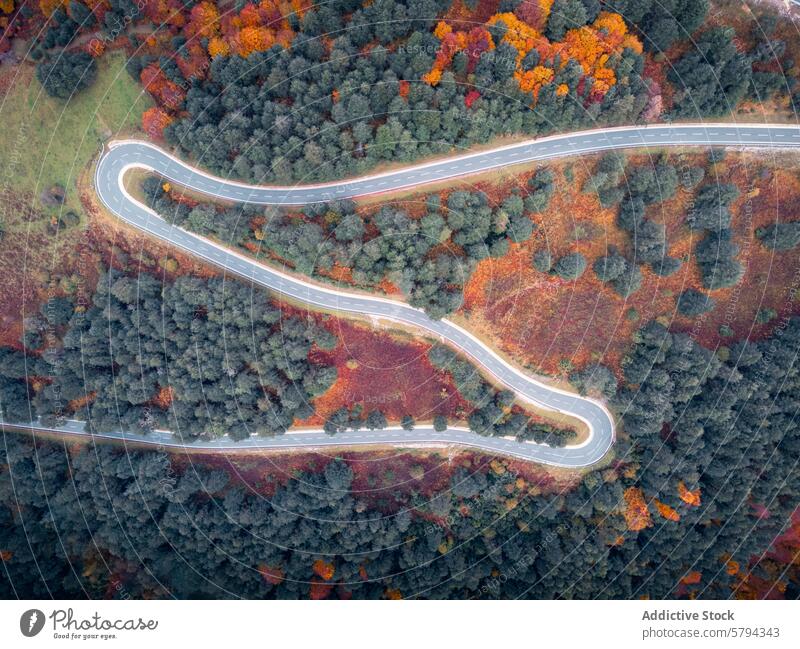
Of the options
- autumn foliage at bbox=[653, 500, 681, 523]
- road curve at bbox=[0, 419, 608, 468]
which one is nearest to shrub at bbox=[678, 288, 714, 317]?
road curve at bbox=[0, 419, 608, 468]

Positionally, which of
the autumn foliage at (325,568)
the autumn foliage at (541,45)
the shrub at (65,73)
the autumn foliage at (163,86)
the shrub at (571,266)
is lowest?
the autumn foliage at (325,568)

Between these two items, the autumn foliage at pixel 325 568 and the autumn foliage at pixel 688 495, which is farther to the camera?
the autumn foliage at pixel 325 568

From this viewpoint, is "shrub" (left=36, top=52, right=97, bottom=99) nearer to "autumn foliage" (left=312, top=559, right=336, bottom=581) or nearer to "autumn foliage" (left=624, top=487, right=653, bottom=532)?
"autumn foliage" (left=312, top=559, right=336, bottom=581)

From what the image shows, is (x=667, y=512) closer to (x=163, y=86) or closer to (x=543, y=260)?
(x=543, y=260)

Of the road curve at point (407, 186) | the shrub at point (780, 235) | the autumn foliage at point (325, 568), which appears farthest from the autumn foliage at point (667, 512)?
the autumn foliage at point (325, 568)

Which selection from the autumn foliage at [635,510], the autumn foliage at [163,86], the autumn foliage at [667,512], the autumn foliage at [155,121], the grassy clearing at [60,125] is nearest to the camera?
the autumn foliage at [163,86]

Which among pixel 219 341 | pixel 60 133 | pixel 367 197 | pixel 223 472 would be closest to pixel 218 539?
pixel 223 472

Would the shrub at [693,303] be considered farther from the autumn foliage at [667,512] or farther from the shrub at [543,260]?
the autumn foliage at [667,512]

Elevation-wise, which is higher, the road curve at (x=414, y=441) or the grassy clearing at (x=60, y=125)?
the grassy clearing at (x=60, y=125)
